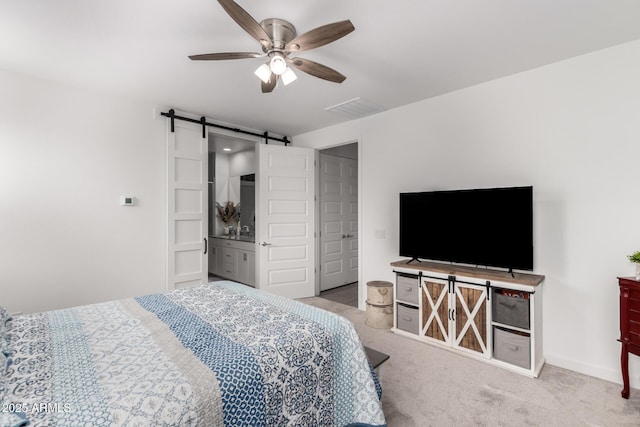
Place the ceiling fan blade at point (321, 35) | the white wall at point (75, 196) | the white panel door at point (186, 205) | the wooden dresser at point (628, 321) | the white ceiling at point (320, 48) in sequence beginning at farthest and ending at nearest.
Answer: the white panel door at point (186, 205) < the white wall at point (75, 196) < the wooden dresser at point (628, 321) < the white ceiling at point (320, 48) < the ceiling fan blade at point (321, 35)

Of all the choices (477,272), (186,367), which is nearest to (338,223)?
(477,272)

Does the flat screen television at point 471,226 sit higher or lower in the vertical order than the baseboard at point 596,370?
higher

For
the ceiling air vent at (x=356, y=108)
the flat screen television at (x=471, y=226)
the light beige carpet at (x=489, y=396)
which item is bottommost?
the light beige carpet at (x=489, y=396)

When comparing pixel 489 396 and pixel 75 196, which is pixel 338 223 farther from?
pixel 75 196

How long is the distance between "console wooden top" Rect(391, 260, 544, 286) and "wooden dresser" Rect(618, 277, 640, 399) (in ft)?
1.63

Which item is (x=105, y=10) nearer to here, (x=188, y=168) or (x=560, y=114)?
(x=188, y=168)

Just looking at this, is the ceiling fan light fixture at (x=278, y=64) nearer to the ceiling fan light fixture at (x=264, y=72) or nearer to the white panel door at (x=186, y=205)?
the ceiling fan light fixture at (x=264, y=72)

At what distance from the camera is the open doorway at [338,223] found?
487cm

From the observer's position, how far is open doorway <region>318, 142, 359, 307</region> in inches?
192

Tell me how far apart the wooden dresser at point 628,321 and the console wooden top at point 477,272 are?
0.50m

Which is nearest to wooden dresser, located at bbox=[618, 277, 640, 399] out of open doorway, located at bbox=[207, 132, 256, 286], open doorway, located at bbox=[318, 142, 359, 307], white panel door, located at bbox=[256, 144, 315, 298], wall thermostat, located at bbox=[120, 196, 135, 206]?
open doorway, located at bbox=[318, 142, 359, 307]

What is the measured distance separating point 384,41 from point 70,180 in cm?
322

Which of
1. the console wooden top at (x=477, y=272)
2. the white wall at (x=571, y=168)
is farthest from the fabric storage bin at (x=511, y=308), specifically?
the white wall at (x=571, y=168)

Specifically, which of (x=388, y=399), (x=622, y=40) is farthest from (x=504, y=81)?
(x=388, y=399)
